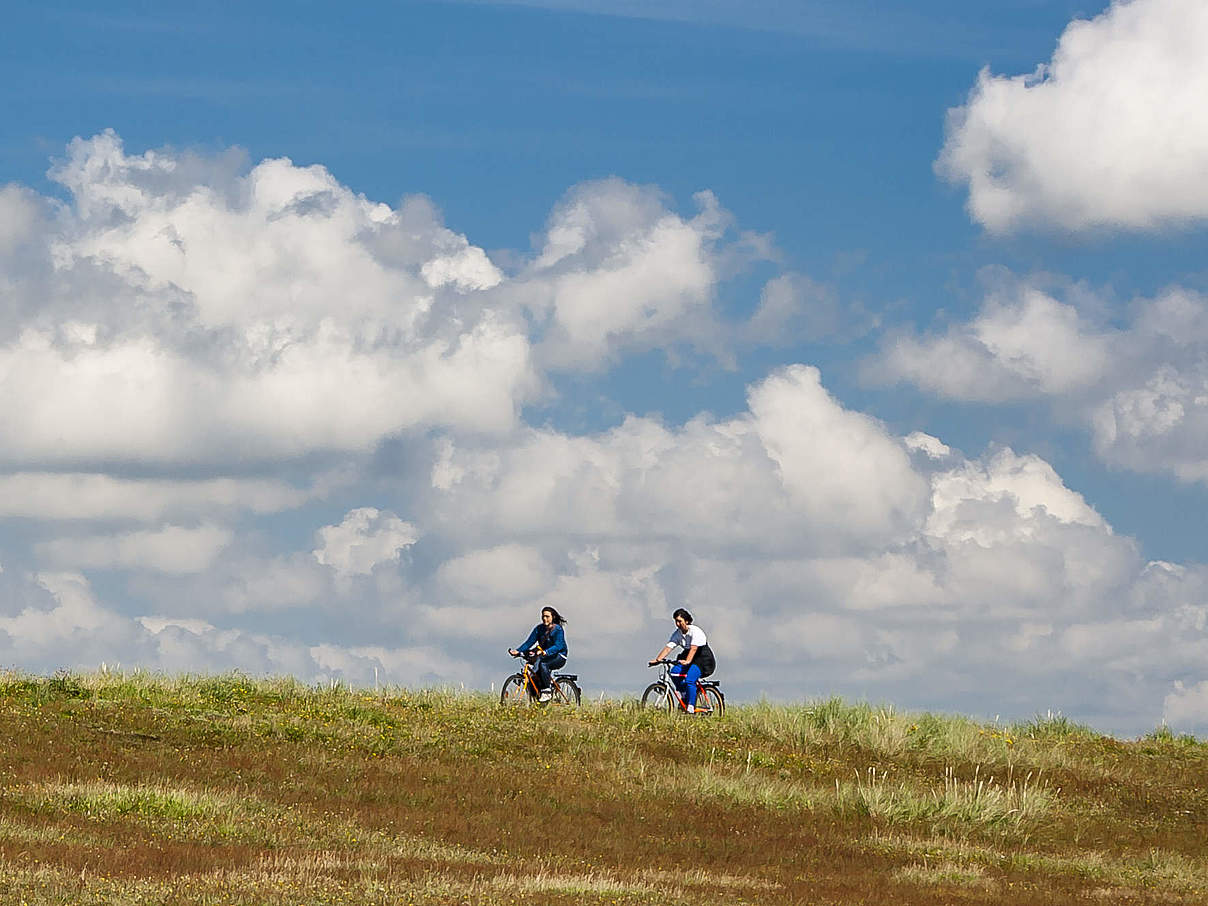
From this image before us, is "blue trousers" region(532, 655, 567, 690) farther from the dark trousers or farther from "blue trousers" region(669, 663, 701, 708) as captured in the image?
"blue trousers" region(669, 663, 701, 708)

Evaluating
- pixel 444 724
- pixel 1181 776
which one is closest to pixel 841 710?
pixel 1181 776

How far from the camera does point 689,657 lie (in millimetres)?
31406

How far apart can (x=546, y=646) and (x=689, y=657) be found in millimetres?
3153

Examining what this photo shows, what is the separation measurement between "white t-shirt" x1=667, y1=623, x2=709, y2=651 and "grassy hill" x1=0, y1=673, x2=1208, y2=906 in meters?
1.65

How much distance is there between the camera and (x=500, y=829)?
20422 millimetres

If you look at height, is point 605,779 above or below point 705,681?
below

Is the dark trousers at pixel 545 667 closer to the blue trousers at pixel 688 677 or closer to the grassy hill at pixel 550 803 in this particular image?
the grassy hill at pixel 550 803

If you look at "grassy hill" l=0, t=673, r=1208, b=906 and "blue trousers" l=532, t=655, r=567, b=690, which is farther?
"blue trousers" l=532, t=655, r=567, b=690

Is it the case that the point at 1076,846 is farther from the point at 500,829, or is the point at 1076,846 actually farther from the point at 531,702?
the point at 531,702

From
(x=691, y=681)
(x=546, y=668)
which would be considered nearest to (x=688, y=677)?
(x=691, y=681)

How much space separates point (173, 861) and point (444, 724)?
13.1 metres

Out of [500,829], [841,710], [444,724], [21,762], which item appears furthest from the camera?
[841,710]

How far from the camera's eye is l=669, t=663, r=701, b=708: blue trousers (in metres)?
31.8

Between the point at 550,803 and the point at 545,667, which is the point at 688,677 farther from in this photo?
the point at 550,803
